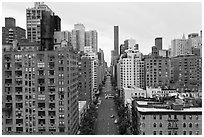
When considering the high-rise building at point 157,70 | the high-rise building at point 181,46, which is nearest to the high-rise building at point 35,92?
the high-rise building at point 157,70

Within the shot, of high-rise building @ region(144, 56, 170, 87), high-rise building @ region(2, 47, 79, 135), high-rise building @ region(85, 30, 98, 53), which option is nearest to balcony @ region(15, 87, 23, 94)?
high-rise building @ region(2, 47, 79, 135)

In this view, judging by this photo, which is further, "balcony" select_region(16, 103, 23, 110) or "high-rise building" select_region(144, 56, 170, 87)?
"high-rise building" select_region(144, 56, 170, 87)

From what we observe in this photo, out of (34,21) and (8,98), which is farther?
(34,21)


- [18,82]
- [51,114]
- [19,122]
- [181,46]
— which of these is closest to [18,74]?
[18,82]

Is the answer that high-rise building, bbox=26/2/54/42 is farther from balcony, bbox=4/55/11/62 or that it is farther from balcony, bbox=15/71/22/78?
balcony, bbox=15/71/22/78

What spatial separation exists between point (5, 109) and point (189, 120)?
353 inches

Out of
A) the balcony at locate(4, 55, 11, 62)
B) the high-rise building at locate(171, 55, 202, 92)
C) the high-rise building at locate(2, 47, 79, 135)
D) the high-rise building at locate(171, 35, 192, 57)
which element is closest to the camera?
A: the high-rise building at locate(2, 47, 79, 135)

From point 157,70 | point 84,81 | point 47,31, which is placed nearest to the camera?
point 47,31

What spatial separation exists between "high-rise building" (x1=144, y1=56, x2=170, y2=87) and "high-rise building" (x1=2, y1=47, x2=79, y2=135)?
17943 millimetres

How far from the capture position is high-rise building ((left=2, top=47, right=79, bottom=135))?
1238 centimetres

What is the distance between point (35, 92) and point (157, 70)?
19186 millimetres

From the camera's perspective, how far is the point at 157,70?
28859mm

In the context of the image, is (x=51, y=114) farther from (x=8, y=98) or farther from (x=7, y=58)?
(x=7, y=58)

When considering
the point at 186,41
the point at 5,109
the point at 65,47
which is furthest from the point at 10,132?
the point at 186,41
